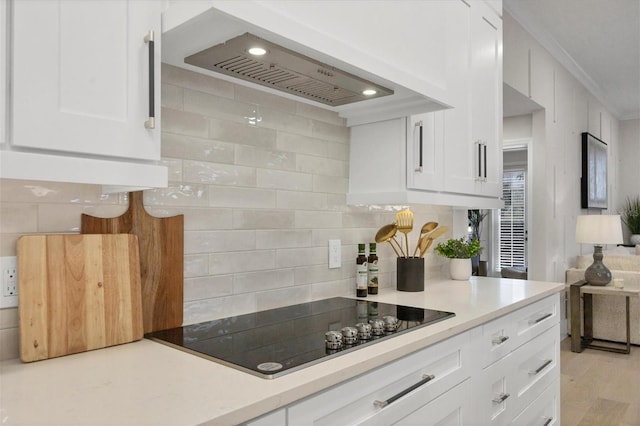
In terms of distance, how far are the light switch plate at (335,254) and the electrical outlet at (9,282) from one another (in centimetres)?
123

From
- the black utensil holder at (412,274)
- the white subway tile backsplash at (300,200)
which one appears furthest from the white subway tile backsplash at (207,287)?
the black utensil holder at (412,274)

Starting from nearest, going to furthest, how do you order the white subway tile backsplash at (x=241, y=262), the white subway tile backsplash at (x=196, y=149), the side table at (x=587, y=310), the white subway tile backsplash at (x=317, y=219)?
the white subway tile backsplash at (x=196, y=149), the white subway tile backsplash at (x=241, y=262), the white subway tile backsplash at (x=317, y=219), the side table at (x=587, y=310)

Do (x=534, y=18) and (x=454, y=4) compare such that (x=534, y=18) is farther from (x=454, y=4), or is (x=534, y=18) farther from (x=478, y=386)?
(x=478, y=386)

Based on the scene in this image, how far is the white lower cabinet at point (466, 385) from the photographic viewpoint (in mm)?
1162

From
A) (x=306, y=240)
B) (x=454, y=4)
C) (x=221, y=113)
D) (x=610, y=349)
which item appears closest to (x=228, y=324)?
(x=306, y=240)

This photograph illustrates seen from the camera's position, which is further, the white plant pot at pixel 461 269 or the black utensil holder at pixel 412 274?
the white plant pot at pixel 461 269

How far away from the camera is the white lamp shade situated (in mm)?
4461

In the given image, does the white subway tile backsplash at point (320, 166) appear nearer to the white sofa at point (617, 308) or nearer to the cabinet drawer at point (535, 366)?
the cabinet drawer at point (535, 366)

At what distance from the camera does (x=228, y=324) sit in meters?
1.55

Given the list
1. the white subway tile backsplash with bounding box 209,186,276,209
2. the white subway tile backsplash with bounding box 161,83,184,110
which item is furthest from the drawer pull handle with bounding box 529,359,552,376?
the white subway tile backsplash with bounding box 161,83,184,110

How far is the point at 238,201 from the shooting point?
5.68ft

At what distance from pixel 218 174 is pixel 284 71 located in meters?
0.42

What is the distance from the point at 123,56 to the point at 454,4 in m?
1.68

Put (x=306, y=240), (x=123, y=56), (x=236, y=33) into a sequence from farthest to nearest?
1. (x=306, y=240)
2. (x=236, y=33)
3. (x=123, y=56)
